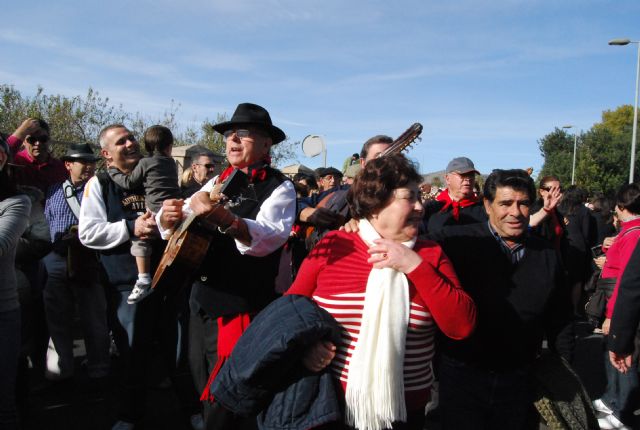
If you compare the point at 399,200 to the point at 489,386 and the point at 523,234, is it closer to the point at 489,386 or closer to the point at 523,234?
the point at 523,234

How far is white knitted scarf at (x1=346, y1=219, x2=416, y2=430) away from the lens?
7.16 feet

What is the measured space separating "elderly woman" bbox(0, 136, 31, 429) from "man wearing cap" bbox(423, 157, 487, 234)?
10.0ft

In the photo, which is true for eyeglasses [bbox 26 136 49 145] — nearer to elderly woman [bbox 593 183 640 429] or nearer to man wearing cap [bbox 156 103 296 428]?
man wearing cap [bbox 156 103 296 428]

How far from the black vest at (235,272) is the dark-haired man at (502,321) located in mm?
1052

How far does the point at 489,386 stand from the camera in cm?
265

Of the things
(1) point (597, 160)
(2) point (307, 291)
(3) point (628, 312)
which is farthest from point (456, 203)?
(1) point (597, 160)

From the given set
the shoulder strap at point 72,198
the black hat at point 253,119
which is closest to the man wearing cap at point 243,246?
the black hat at point 253,119

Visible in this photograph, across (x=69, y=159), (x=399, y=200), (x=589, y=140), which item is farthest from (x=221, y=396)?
(x=589, y=140)

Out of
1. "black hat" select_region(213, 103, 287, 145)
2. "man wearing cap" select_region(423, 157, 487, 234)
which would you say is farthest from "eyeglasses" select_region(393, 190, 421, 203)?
"man wearing cap" select_region(423, 157, 487, 234)

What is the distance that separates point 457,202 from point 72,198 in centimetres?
337

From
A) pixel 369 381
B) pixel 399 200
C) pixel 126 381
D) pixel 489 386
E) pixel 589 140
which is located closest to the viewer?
pixel 369 381

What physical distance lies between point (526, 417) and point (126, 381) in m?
2.62

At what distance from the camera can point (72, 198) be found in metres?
4.85

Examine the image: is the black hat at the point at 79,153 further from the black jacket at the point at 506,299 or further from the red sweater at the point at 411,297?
the black jacket at the point at 506,299
